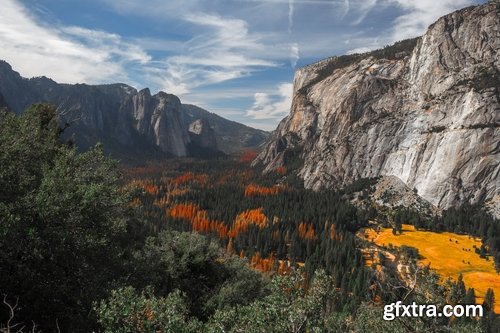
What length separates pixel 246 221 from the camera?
183875 mm

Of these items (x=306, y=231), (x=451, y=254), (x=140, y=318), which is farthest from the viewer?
(x=306, y=231)

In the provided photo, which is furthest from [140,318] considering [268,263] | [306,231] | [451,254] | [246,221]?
[246,221]

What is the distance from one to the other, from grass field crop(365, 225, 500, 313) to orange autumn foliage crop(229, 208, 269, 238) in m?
49.3

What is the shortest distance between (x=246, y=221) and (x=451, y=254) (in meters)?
88.5

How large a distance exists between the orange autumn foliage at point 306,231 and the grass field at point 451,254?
981 inches

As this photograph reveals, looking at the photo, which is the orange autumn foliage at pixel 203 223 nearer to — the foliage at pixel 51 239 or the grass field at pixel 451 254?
the grass field at pixel 451 254

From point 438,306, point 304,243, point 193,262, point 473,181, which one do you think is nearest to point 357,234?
point 304,243

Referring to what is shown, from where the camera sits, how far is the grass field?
118 m

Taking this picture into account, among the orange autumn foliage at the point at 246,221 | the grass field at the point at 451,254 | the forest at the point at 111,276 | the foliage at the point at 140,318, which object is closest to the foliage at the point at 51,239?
the forest at the point at 111,276

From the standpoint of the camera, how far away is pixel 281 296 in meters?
18.2

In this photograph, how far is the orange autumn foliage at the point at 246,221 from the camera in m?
170

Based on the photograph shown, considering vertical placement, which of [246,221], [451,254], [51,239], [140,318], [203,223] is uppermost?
[51,239]

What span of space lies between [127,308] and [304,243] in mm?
139348

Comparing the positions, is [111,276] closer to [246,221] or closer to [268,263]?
[268,263]
